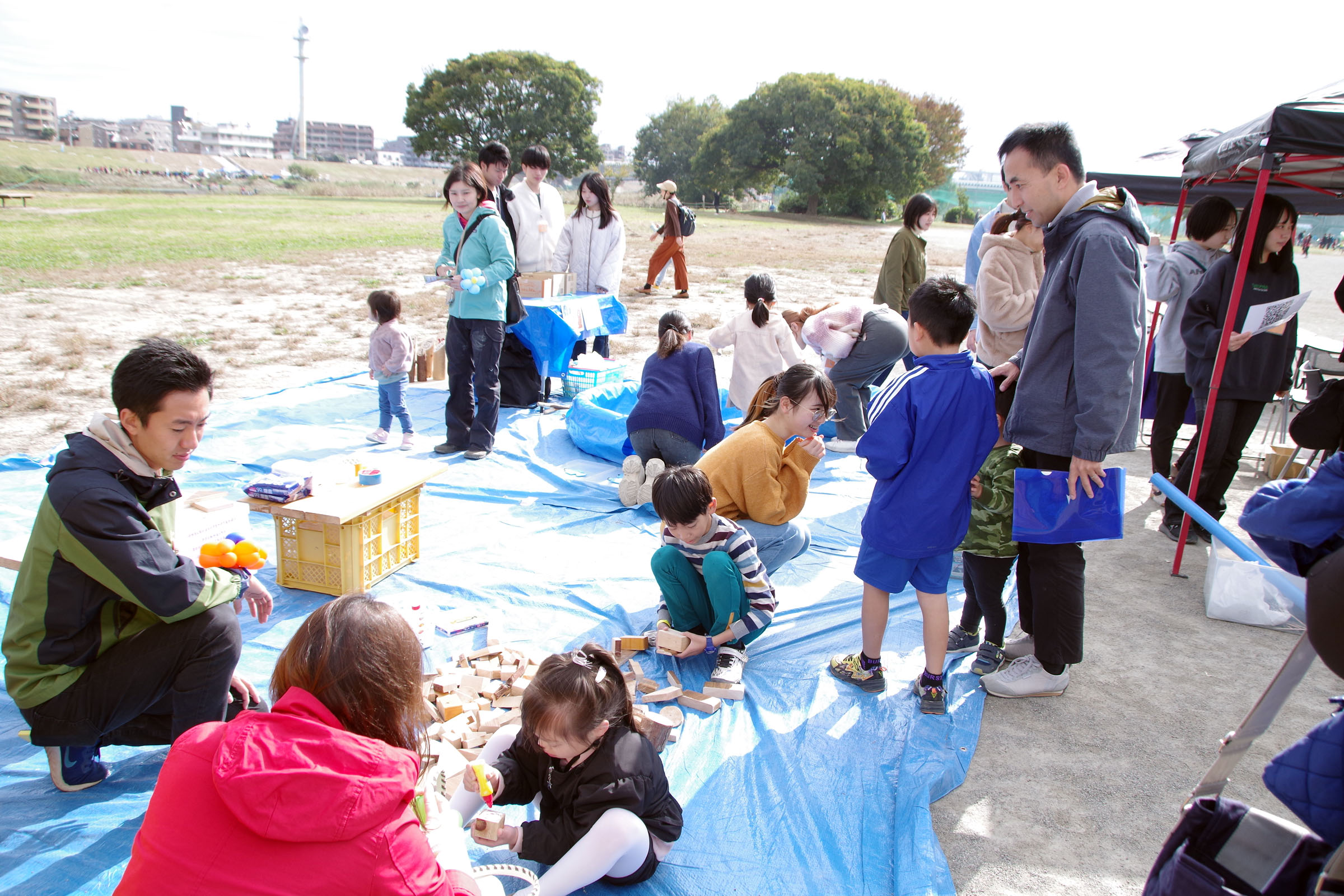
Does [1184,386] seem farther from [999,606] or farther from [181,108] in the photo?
[181,108]

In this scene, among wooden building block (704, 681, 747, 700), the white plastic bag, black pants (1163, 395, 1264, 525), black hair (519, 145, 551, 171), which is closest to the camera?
wooden building block (704, 681, 747, 700)

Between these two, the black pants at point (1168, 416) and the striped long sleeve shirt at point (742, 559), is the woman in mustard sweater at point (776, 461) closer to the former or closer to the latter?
the striped long sleeve shirt at point (742, 559)

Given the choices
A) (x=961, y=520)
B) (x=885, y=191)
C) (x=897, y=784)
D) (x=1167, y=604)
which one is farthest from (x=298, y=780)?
(x=885, y=191)

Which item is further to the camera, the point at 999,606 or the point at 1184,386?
the point at 1184,386

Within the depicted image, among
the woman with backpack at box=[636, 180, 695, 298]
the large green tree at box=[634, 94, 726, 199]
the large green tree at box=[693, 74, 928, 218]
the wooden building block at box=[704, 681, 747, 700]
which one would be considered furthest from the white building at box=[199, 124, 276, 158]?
the wooden building block at box=[704, 681, 747, 700]

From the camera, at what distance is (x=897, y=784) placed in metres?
2.65

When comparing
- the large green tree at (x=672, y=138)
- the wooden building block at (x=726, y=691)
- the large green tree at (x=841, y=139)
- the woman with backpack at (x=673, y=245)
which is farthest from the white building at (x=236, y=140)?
the wooden building block at (x=726, y=691)

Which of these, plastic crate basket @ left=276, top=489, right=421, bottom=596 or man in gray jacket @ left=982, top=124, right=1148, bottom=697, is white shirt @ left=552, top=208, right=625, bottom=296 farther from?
man in gray jacket @ left=982, top=124, right=1148, bottom=697

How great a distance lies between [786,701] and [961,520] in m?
0.95

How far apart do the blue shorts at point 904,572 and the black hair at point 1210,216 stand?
362 cm

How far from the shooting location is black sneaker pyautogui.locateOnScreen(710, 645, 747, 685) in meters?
3.16

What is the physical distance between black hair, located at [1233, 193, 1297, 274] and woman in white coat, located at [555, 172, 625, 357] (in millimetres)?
4996

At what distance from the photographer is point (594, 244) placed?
7.90m

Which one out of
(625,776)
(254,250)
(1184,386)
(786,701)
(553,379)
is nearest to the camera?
(625,776)
